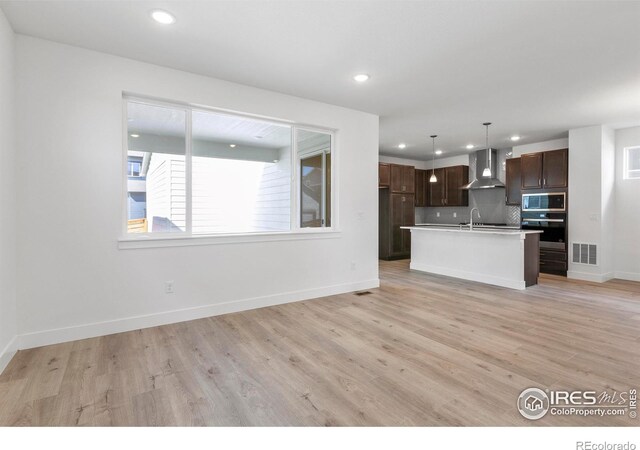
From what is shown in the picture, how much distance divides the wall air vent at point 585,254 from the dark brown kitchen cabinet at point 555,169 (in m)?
1.16

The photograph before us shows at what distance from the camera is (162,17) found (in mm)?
2549

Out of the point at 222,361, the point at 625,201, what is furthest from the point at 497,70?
the point at 625,201

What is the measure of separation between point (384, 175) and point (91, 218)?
21.0ft

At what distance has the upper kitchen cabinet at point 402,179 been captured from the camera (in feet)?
27.1

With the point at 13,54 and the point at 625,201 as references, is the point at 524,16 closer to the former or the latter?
the point at 13,54

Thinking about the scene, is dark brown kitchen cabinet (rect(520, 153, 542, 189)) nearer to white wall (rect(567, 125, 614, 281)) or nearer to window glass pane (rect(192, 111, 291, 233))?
white wall (rect(567, 125, 614, 281))

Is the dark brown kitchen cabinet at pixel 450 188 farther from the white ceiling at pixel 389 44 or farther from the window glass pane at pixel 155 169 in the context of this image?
the window glass pane at pixel 155 169

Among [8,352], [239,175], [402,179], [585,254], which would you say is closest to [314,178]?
[239,175]

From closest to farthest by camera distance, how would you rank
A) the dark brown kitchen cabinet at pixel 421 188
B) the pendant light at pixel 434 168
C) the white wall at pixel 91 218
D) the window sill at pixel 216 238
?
the white wall at pixel 91 218 < the window sill at pixel 216 238 < the pendant light at pixel 434 168 < the dark brown kitchen cabinet at pixel 421 188

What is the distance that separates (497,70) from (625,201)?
4414 millimetres

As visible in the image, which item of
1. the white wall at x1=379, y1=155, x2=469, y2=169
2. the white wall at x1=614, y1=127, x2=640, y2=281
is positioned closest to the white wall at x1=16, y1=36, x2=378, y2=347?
the white wall at x1=379, y1=155, x2=469, y2=169

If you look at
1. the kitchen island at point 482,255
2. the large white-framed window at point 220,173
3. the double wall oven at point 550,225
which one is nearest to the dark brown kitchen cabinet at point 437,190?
the double wall oven at point 550,225

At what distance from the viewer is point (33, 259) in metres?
2.85

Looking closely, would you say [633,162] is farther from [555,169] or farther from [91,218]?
[91,218]
